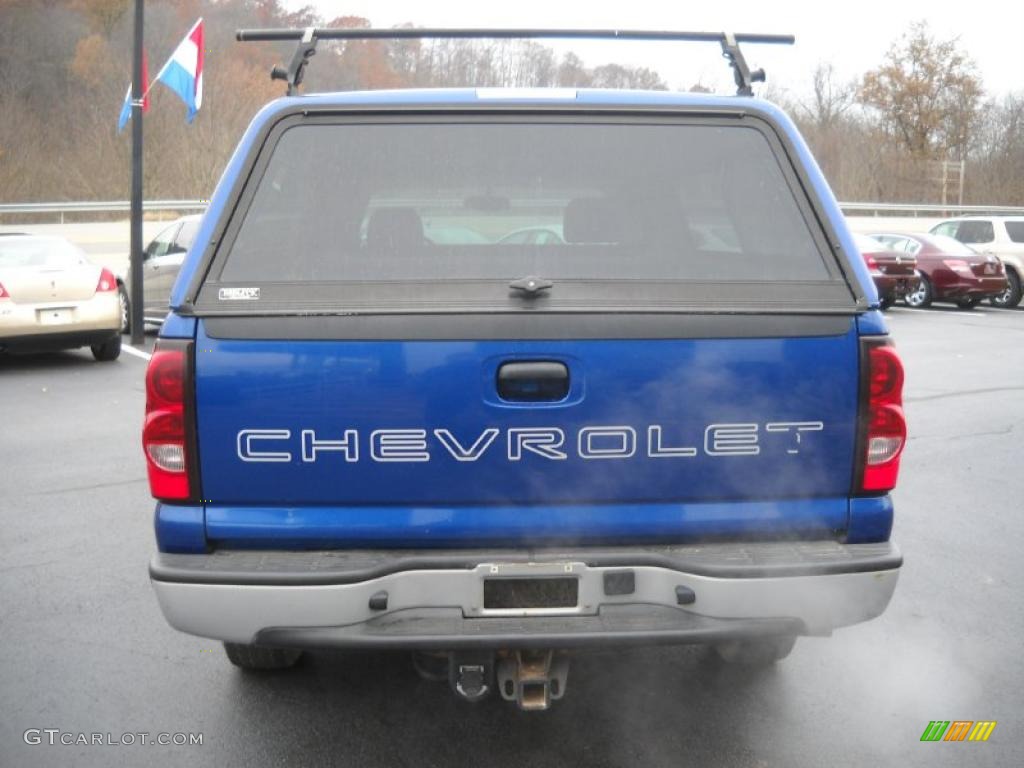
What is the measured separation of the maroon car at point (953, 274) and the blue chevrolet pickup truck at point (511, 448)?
18089 millimetres

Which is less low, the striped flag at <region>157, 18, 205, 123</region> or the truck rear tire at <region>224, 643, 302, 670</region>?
the striped flag at <region>157, 18, 205, 123</region>

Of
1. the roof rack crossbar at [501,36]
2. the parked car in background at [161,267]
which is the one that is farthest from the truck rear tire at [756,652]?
the parked car in background at [161,267]

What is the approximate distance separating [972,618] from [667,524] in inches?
91.9

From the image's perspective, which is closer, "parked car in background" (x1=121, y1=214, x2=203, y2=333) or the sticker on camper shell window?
the sticker on camper shell window

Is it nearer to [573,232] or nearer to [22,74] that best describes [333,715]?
[573,232]

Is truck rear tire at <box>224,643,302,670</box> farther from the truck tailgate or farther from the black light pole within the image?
the black light pole

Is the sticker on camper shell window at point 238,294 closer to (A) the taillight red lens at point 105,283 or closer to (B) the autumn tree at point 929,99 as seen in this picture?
(A) the taillight red lens at point 105,283

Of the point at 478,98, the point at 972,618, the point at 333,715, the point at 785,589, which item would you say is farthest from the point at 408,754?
the point at 972,618

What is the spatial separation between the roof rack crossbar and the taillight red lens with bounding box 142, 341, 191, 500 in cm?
118

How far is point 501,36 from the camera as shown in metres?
3.71

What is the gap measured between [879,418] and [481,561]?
3.85ft

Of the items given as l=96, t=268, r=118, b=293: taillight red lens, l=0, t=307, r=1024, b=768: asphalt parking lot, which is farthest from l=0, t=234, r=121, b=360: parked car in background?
l=0, t=307, r=1024, b=768: asphalt parking lot

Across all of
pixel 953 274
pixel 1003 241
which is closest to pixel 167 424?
pixel 953 274

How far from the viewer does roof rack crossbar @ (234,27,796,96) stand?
3713 mm
